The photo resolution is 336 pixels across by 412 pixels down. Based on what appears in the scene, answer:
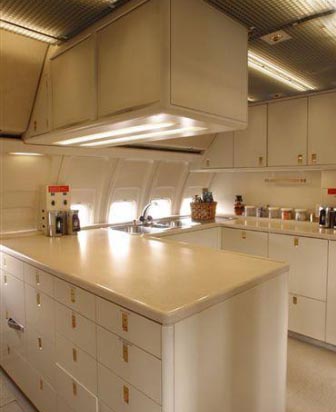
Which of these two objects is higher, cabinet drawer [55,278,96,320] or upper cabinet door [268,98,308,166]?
upper cabinet door [268,98,308,166]

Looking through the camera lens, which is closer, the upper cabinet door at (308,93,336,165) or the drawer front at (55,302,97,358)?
the drawer front at (55,302,97,358)

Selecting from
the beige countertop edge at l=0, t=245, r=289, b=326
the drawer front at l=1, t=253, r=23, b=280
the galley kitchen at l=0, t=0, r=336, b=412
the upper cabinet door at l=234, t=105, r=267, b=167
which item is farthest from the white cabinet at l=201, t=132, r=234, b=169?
the drawer front at l=1, t=253, r=23, b=280


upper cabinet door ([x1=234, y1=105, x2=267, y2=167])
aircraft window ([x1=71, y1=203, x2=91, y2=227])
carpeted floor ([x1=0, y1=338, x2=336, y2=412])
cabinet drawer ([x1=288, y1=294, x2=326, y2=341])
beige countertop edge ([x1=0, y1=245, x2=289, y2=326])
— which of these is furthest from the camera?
upper cabinet door ([x1=234, y1=105, x2=267, y2=167])

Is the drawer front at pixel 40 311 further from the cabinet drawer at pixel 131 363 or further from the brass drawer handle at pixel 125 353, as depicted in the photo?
the brass drawer handle at pixel 125 353

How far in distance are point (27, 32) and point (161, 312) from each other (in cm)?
188

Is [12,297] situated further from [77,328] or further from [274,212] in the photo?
[274,212]

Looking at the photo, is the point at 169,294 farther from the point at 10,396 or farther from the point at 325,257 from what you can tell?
the point at 325,257

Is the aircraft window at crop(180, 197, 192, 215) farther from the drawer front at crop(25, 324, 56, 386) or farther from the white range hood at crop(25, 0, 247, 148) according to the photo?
the drawer front at crop(25, 324, 56, 386)

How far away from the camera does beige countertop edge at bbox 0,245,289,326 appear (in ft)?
3.96

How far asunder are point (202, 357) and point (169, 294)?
11.0 inches

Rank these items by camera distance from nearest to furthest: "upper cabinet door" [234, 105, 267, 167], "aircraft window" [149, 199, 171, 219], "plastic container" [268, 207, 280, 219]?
"upper cabinet door" [234, 105, 267, 167] < "plastic container" [268, 207, 280, 219] < "aircraft window" [149, 199, 171, 219]

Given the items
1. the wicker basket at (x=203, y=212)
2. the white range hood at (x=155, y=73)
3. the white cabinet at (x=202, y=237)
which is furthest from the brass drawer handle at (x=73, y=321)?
the wicker basket at (x=203, y=212)

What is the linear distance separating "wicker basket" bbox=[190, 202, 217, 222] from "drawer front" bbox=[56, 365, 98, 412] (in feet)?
8.16

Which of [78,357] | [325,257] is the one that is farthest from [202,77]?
[325,257]
